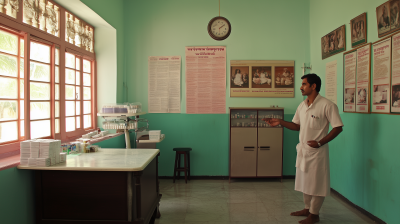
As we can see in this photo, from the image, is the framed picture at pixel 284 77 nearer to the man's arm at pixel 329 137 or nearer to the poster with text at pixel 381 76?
the poster with text at pixel 381 76

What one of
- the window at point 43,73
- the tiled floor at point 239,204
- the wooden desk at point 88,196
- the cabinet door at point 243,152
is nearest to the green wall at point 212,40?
the cabinet door at point 243,152

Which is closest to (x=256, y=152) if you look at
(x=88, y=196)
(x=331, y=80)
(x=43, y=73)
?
(x=331, y=80)

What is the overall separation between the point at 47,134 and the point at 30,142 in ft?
3.61

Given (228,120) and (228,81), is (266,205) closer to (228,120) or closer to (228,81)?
(228,120)

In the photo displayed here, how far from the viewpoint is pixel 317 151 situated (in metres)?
3.35

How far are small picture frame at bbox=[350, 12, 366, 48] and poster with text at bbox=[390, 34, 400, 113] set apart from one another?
0.61 m

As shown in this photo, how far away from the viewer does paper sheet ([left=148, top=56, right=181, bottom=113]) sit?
564 cm

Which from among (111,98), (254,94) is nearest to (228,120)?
(254,94)

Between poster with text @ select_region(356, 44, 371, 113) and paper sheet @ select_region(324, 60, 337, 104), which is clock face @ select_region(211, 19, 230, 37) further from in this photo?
poster with text @ select_region(356, 44, 371, 113)

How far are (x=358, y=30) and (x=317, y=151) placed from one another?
1.94m

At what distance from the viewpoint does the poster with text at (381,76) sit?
3.22 m

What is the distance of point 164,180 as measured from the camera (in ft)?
18.3

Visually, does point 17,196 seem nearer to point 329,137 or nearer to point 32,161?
point 32,161

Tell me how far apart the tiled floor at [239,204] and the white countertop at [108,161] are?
107 cm
